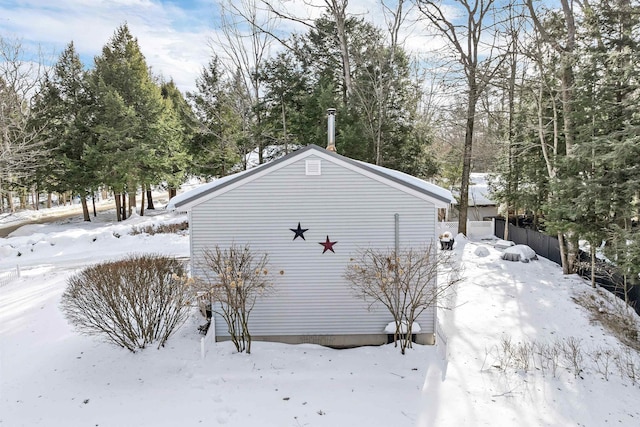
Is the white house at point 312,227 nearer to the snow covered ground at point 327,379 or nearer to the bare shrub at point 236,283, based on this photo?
the bare shrub at point 236,283

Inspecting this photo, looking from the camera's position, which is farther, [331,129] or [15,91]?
[15,91]

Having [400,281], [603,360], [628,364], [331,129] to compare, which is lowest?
[603,360]

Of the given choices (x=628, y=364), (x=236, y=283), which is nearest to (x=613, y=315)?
(x=628, y=364)

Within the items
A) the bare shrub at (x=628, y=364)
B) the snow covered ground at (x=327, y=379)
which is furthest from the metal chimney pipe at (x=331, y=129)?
the bare shrub at (x=628, y=364)

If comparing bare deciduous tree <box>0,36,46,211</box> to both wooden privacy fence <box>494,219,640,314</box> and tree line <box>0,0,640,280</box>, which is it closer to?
tree line <box>0,0,640,280</box>

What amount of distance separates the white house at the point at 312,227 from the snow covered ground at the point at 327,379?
73 cm

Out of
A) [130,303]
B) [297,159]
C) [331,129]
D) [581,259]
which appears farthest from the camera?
[581,259]

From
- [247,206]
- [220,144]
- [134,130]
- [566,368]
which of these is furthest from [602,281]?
A: [134,130]

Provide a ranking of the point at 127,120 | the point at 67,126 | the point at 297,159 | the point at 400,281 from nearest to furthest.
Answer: the point at 400,281
the point at 297,159
the point at 127,120
the point at 67,126

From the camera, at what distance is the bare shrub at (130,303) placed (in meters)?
7.37

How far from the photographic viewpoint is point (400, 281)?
7.86 metres

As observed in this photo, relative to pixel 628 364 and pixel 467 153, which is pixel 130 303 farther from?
pixel 467 153

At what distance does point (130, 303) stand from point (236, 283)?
213cm

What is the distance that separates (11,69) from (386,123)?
21370 mm
